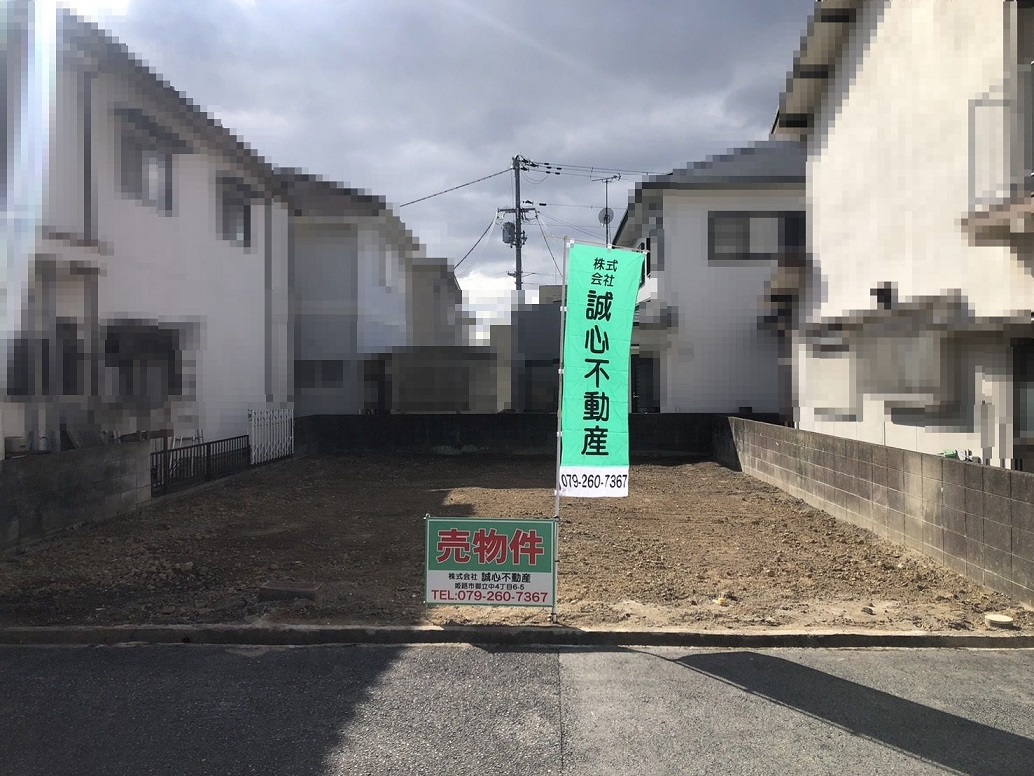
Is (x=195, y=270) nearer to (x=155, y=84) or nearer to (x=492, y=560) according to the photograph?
(x=155, y=84)

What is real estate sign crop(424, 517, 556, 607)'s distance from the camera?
5.01 meters

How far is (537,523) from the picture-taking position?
5.02m

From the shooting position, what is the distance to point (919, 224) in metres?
8.12

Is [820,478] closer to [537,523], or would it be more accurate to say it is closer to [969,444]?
[969,444]

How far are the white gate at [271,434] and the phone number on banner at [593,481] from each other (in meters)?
9.28

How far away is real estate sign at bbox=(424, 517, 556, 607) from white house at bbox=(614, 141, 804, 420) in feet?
42.7

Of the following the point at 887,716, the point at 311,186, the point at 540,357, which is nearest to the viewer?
the point at 887,716

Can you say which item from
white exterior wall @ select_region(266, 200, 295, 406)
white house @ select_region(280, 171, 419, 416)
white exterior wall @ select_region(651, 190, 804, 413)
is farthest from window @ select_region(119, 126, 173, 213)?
white exterior wall @ select_region(651, 190, 804, 413)

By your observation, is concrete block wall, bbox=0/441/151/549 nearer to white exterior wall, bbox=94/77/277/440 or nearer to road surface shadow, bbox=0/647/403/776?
white exterior wall, bbox=94/77/277/440

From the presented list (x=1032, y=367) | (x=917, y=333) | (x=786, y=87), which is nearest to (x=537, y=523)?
(x=1032, y=367)

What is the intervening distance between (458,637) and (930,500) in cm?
473

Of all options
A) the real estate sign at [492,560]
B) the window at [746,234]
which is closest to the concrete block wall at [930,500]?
the real estate sign at [492,560]

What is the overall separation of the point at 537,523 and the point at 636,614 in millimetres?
1071

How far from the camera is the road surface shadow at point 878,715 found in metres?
3.22
